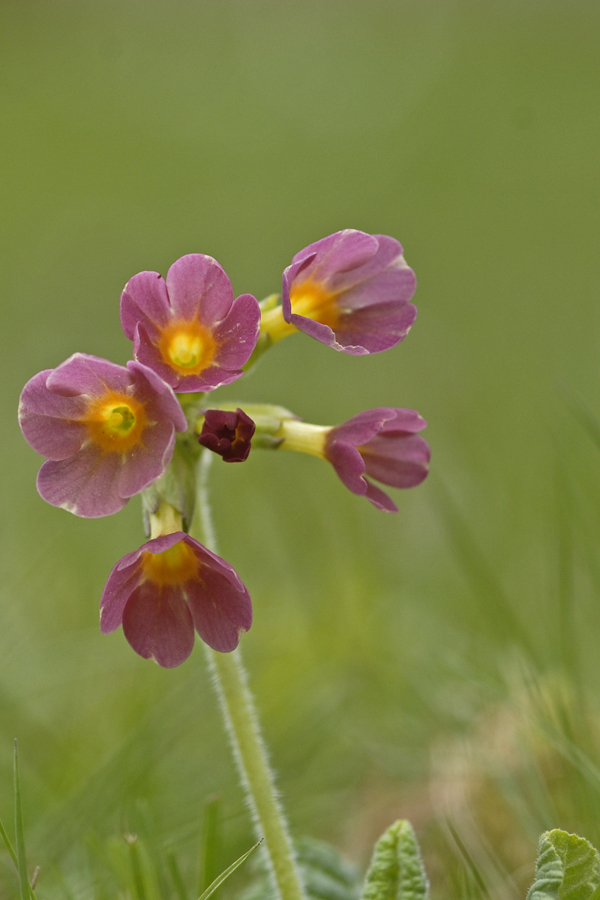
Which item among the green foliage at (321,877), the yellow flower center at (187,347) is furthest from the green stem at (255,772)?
the green foliage at (321,877)

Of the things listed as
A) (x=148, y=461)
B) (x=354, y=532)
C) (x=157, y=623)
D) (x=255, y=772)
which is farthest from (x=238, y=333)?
(x=354, y=532)

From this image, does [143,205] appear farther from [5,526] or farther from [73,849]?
[73,849]

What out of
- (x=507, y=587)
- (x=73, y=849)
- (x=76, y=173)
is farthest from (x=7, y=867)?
(x=76, y=173)

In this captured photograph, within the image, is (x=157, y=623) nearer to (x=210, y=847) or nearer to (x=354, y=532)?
(x=210, y=847)

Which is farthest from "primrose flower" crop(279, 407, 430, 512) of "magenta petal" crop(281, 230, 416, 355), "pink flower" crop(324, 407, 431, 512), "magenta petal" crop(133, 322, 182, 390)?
"magenta petal" crop(133, 322, 182, 390)

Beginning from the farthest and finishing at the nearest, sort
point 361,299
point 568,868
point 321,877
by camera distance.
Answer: point 321,877, point 361,299, point 568,868
